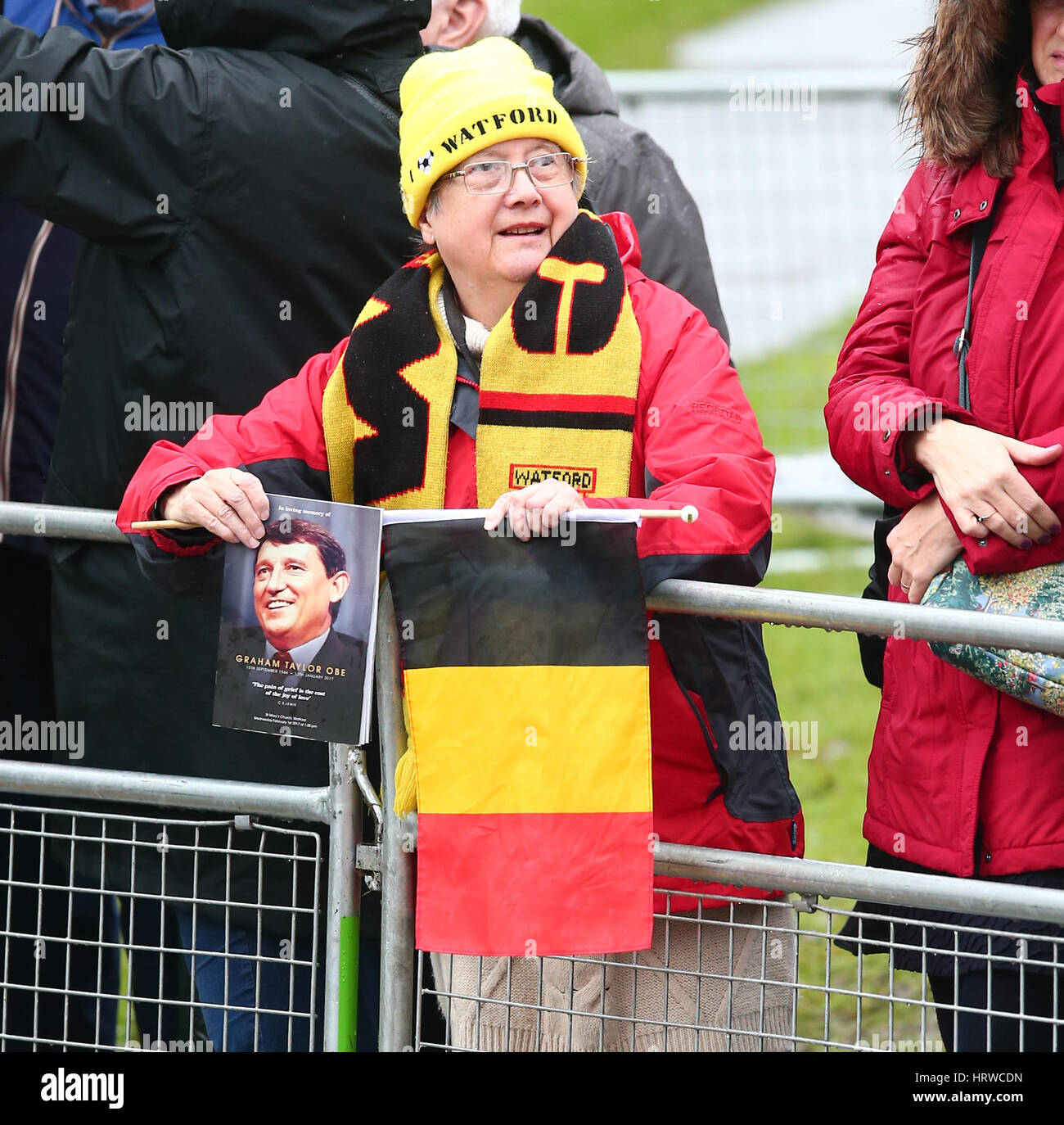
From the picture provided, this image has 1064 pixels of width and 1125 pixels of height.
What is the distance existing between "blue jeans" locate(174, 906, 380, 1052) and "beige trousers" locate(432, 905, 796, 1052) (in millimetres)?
320

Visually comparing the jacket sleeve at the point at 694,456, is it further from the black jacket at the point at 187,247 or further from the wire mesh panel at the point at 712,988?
the black jacket at the point at 187,247

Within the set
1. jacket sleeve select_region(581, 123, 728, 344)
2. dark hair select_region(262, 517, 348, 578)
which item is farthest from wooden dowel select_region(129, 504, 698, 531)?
jacket sleeve select_region(581, 123, 728, 344)

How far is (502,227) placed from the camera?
2.87 meters

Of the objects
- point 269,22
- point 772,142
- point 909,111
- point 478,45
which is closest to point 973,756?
point 909,111

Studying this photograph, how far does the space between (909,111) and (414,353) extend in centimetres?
98

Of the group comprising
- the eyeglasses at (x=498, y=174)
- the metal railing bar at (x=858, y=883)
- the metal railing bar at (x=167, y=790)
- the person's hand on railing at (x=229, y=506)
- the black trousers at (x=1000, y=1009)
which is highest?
the eyeglasses at (x=498, y=174)

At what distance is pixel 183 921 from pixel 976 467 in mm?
1643

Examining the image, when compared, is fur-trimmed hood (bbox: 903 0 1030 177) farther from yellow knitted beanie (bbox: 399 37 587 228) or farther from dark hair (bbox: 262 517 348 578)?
dark hair (bbox: 262 517 348 578)

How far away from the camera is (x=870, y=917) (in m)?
2.57

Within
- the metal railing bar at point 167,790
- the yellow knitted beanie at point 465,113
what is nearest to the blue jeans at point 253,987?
the metal railing bar at point 167,790

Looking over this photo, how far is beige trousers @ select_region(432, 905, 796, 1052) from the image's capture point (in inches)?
109

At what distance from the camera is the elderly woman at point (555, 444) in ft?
8.73

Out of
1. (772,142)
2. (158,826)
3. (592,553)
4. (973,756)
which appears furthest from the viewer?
(772,142)
